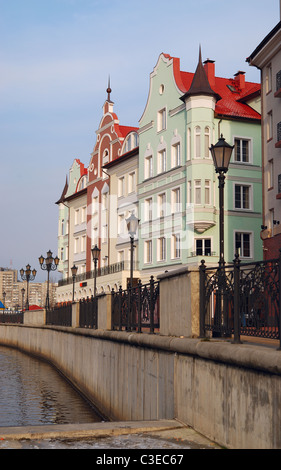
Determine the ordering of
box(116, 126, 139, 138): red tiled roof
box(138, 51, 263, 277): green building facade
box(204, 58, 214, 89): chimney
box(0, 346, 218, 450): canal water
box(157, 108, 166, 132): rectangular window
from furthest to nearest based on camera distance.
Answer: box(116, 126, 139, 138): red tiled roof, box(204, 58, 214, 89): chimney, box(157, 108, 166, 132): rectangular window, box(138, 51, 263, 277): green building facade, box(0, 346, 218, 450): canal water

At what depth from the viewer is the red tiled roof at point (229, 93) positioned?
41.1 m

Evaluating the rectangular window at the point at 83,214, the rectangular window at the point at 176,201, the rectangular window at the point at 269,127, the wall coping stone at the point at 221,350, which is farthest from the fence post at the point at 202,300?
the rectangular window at the point at 83,214

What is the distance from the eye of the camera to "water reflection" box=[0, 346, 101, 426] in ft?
54.2

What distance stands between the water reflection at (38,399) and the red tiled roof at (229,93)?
66.5 feet

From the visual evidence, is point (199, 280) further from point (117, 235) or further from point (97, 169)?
point (97, 169)

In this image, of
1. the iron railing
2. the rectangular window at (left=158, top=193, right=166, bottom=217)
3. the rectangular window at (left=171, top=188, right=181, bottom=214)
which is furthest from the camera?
the iron railing

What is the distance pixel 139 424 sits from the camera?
8469 millimetres

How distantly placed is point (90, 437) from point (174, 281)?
334cm

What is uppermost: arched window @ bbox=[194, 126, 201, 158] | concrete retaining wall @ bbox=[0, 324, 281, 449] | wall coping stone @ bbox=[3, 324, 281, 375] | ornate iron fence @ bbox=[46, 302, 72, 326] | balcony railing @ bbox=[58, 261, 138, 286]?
arched window @ bbox=[194, 126, 201, 158]

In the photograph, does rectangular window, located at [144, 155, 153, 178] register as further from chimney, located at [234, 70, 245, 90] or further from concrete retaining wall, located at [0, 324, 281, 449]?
concrete retaining wall, located at [0, 324, 281, 449]

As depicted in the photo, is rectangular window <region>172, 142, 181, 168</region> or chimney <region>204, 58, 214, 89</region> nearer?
rectangular window <region>172, 142, 181, 168</region>

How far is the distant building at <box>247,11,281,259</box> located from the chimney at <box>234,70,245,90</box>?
10789mm

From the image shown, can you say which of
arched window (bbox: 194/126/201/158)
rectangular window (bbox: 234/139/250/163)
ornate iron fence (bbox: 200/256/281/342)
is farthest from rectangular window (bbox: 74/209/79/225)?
ornate iron fence (bbox: 200/256/281/342)

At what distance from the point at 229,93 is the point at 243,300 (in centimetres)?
3858
